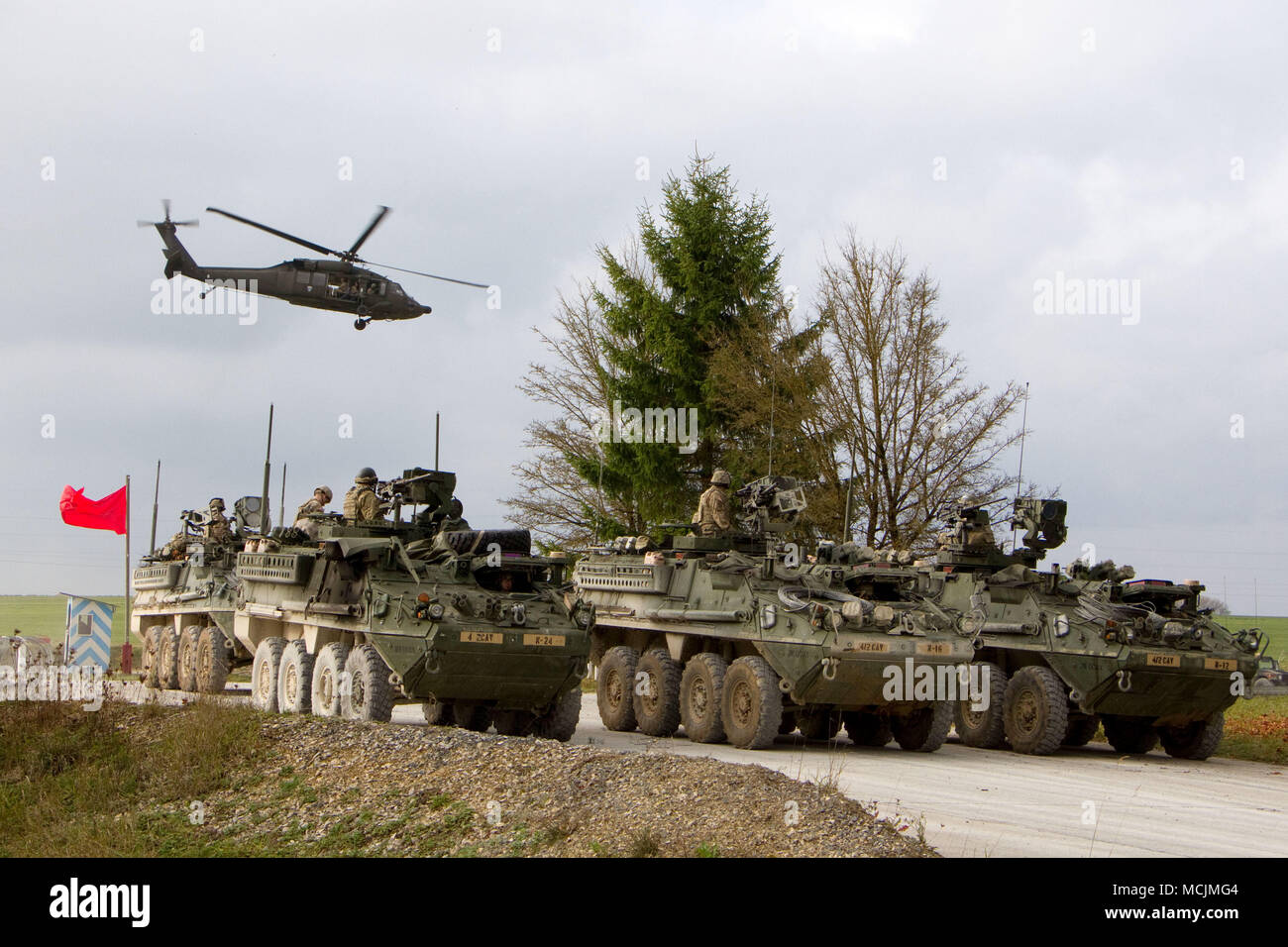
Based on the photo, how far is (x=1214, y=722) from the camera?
61.6 ft

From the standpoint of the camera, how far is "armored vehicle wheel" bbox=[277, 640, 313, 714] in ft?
55.7

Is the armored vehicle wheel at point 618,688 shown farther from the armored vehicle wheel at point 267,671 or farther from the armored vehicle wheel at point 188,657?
the armored vehicle wheel at point 188,657

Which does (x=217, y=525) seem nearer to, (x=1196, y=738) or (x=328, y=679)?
(x=328, y=679)

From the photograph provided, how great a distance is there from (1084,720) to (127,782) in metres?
12.9

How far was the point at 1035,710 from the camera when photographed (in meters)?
18.2

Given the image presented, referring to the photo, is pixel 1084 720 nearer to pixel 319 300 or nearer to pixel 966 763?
pixel 966 763

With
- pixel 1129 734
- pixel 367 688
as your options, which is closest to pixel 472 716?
pixel 367 688

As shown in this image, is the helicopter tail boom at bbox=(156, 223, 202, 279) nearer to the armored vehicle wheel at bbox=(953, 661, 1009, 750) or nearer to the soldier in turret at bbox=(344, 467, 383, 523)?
the soldier in turret at bbox=(344, 467, 383, 523)

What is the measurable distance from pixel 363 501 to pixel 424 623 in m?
2.93

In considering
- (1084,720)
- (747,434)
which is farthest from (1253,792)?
(747,434)

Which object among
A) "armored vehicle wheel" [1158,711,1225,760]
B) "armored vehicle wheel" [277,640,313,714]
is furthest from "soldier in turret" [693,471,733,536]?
"armored vehicle wheel" [1158,711,1225,760]

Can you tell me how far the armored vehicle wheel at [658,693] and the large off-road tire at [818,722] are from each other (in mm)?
1620

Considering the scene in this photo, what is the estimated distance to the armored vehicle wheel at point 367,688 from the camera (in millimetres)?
15539
